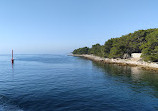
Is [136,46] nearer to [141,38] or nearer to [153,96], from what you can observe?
[141,38]

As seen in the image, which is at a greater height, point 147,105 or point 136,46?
point 136,46

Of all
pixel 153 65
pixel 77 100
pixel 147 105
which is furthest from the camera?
pixel 153 65

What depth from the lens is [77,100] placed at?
19125mm

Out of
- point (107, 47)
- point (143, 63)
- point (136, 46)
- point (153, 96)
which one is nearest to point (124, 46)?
point (136, 46)

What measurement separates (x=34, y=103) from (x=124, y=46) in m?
84.4

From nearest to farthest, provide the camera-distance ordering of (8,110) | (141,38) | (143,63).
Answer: (8,110) → (143,63) → (141,38)

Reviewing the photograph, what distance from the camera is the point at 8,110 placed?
49.9 ft

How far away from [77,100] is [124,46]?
261 feet

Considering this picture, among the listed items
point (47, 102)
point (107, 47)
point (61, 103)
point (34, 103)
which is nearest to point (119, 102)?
point (61, 103)

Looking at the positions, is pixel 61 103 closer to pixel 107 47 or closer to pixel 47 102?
pixel 47 102

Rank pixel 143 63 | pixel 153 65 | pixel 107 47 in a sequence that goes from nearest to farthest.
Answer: pixel 153 65, pixel 143 63, pixel 107 47

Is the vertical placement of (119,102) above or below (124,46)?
below

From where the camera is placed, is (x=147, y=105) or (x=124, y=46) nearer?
(x=147, y=105)

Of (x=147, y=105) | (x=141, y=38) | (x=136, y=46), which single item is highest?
(x=141, y=38)
